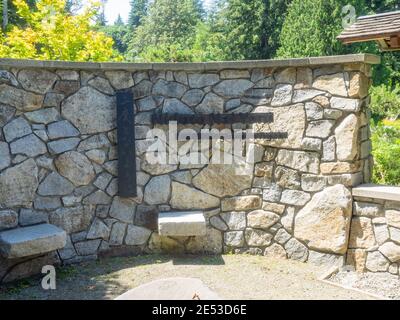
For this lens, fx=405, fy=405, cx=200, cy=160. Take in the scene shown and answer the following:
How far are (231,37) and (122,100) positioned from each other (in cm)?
1640

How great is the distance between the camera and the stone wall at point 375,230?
159 inches

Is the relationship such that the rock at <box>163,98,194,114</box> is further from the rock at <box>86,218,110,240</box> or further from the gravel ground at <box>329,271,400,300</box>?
the gravel ground at <box>329,271,400,300</box>

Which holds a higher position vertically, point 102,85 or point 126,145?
point 102,85

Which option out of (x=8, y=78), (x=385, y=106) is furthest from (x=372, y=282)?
(x=385, y=106)

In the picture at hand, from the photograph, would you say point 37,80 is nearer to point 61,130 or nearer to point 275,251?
point 61,130

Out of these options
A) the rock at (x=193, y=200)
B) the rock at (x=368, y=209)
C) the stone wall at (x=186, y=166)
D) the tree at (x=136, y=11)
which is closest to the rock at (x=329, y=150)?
the stone wall at (x=186, y=166)

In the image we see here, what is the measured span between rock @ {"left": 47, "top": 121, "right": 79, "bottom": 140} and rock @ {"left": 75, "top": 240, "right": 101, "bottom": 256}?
1.21m

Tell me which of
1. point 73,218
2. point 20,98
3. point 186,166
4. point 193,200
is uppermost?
point 20,98

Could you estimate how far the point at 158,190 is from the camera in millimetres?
4719

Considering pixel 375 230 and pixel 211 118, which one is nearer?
pixel 375 230

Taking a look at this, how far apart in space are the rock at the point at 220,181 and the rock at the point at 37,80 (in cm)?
191

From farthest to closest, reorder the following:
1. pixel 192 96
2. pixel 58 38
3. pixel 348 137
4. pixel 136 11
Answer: pixel 136 11, pixel 58 38, pixel 192 96, pixel 348 137

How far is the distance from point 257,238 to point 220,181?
0.80m

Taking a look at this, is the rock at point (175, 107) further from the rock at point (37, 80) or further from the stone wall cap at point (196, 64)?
the rock at point (37, 80)
